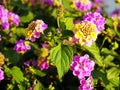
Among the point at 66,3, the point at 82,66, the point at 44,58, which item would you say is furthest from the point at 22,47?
the point at 66,3

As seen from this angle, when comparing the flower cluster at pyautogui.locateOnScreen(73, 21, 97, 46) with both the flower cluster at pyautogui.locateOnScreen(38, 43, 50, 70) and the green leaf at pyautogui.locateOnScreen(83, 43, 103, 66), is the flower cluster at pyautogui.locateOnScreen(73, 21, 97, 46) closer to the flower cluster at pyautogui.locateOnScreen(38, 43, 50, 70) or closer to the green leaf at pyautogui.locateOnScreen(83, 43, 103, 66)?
the green leaf at pyautogui.locateOnScreen(83, 43, 103, 66)

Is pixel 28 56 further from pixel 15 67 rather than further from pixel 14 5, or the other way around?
pixel 14 5

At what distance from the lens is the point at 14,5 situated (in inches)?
147

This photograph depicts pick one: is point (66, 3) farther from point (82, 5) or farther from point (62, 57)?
point (62, 57)

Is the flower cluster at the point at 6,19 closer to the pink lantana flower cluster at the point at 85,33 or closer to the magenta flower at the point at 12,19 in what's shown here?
the magenta flower at the point at 12,19

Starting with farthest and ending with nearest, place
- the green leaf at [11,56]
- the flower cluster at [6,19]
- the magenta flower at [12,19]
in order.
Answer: the magenta flower at [12,19] → the flower cluster at [6,19] → the green leaf at [11,56]

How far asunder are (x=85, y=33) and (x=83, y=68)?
0.80 ft

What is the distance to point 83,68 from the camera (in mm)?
2537

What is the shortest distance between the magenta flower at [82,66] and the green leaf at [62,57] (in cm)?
14

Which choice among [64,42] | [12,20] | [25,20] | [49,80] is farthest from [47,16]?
[64,42]

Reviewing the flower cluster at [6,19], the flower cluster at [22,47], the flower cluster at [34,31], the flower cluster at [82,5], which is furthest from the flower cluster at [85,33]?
the flower cluster at [82,5]

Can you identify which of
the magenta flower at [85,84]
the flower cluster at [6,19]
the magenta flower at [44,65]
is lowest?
the magenta flower at [85,84]

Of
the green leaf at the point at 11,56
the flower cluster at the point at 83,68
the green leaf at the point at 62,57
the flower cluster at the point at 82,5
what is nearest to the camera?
the green leaf at the point at 62,57

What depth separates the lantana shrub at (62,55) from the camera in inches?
95.5
